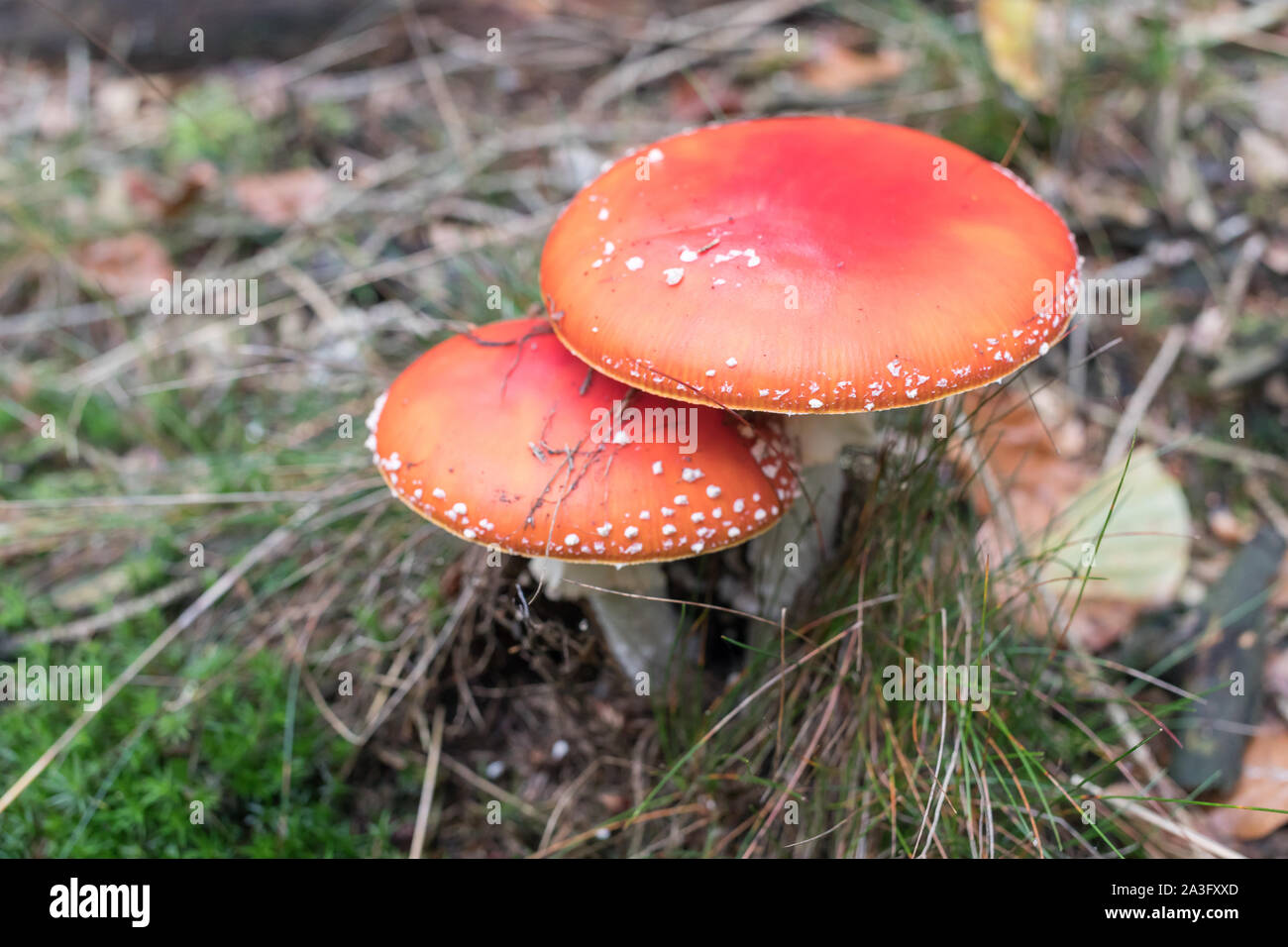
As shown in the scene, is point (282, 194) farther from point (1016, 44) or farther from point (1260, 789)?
point (1260, 789)

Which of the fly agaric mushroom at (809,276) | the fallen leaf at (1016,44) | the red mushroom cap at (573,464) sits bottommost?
the red mushroom cap at (573,464)

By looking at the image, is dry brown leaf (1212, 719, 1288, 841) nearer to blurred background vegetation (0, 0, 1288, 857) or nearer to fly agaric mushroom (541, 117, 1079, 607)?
blurred background vegetation (0, 0, 1288, 857)

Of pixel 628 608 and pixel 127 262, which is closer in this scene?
pixel 628 608

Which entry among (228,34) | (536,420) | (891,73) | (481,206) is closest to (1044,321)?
(536,420)

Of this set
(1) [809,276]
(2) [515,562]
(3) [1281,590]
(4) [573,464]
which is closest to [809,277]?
(1) [809,276]

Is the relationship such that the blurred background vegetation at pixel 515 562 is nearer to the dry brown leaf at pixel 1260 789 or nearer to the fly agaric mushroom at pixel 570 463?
the dry brown leaf at pixel 1260 789

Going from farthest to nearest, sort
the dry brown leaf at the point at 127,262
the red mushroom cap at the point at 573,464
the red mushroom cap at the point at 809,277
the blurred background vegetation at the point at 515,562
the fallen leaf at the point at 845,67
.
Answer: the fallen leaf at the point at 845,67 → the dry brown leaf at the point at 127,262 → the blurred background vegetation at the point at 515,562 → the red mushroom cap at the point at 573,464 → the red mushroom cap at the point at 809,277

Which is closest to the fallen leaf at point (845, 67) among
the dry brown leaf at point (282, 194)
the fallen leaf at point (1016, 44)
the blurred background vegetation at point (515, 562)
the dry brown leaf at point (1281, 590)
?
the blurred background vegetation at point (515, 562)

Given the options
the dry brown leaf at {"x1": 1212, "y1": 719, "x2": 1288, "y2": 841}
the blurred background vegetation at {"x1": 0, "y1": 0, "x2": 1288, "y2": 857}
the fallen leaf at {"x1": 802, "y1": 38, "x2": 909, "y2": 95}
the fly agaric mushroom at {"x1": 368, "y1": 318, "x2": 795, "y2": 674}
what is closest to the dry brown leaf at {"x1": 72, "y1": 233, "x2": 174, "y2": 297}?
the blurred background vegetation at {"x1": 0, "y1": 0, "x2": 1288, "y2": 857}
